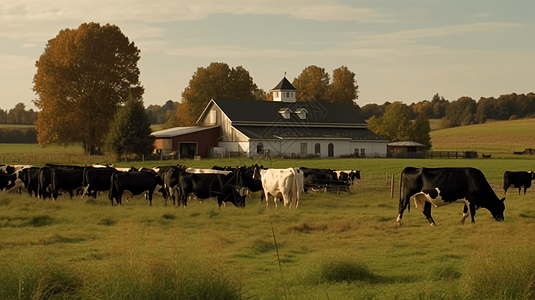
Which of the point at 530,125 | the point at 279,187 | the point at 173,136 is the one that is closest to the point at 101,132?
the point at 173,136

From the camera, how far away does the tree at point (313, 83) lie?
96.8m

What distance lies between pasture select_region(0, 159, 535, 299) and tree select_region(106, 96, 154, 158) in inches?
1188

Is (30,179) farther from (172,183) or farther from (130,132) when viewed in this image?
(130,132)

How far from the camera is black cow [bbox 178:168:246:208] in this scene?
21.1m

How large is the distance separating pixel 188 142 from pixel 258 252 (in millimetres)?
49479

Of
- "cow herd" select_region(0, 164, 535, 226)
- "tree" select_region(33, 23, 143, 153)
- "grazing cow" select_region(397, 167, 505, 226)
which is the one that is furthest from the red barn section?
"grazing cow" select_region(397, 167, 505, 226)

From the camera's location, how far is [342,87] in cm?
9838

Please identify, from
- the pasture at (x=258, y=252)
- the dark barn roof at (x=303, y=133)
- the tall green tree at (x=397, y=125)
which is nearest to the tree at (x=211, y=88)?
the tall green tree at (x=397, y=125)

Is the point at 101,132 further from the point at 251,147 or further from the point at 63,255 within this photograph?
the point at 63,255

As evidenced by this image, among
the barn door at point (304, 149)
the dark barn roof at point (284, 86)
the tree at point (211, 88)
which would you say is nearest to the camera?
the barn door at point (304, 149)

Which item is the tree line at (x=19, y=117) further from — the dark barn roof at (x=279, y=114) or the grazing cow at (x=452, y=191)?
the grazing cow at (x=452, y=191)

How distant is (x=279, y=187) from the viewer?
22328mm

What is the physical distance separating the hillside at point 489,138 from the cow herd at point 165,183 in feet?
244

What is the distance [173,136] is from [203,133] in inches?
156
